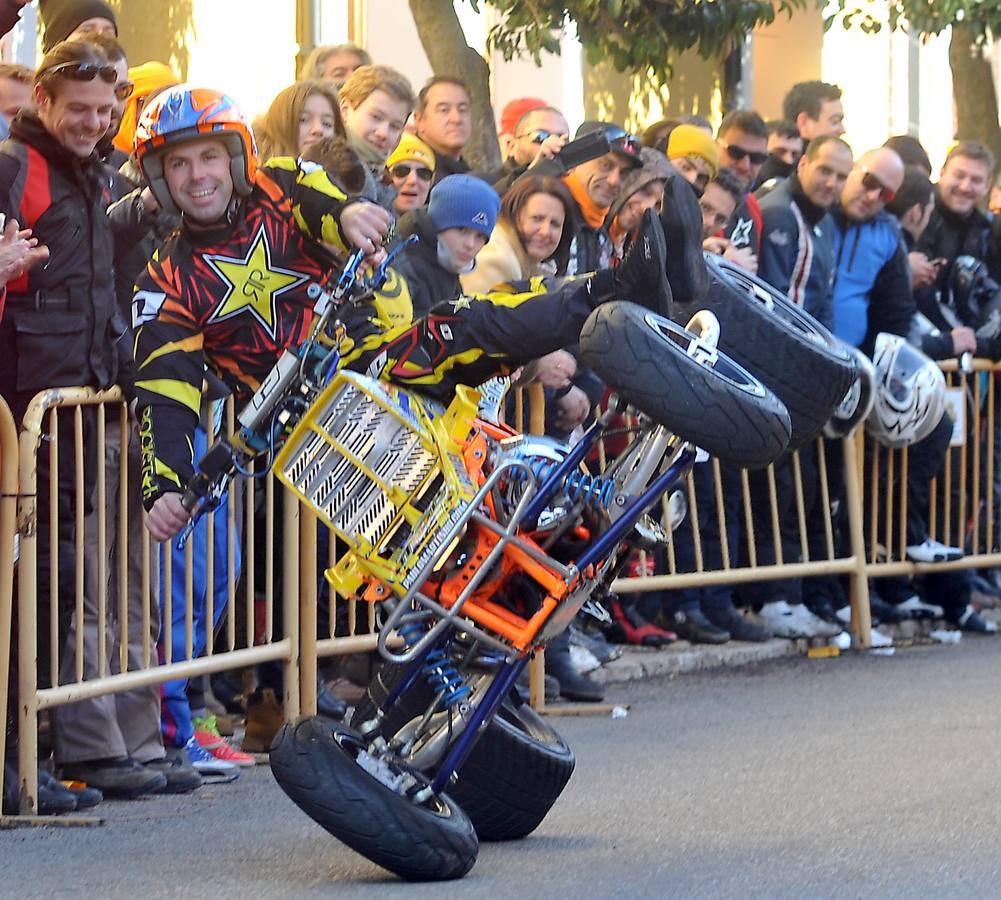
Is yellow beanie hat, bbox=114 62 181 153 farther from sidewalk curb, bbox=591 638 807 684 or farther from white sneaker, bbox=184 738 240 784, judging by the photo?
sidewalk curb, bbox=591 638 807 684

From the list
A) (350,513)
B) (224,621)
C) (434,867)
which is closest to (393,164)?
(224,621)

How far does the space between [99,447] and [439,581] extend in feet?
4.91

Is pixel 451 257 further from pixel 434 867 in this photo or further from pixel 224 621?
pixel 434 867

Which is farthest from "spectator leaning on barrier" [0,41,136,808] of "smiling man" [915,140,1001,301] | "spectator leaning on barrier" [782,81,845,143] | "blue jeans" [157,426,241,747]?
"spectator leaning on barrier" [782,81,845,143]

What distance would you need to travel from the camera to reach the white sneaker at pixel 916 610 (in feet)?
34.7

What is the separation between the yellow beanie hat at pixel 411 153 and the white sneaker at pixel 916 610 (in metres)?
3.24

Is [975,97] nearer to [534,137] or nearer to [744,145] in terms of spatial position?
[744,145]

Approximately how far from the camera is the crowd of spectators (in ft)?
21.2

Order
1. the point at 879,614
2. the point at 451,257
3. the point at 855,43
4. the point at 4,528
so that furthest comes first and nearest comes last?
1. the point at 855,43
2. the point at 879,614
3. the point at 451,257
4. the point at 4,528

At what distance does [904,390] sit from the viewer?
9.89m

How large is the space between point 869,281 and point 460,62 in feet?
9.46

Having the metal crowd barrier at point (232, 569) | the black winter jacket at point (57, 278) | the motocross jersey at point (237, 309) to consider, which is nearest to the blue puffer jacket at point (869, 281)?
the metal crowd barrier at point (232, 569)

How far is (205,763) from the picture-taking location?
6.93m

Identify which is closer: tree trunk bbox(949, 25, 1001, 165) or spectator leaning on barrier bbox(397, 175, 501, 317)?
spectator leaning on barrier bbox(397, 175, 501, 317)
